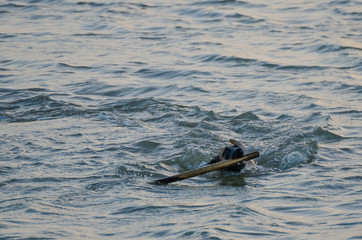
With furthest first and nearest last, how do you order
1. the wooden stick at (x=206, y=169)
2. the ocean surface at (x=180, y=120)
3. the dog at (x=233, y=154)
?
1. the dog at (x=233, y=154)
2. the wooden stick at (x=206, y=169)
3. the ocean surface at (x=180, y=120)

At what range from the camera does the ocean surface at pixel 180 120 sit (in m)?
5.62

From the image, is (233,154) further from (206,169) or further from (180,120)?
(180,120)

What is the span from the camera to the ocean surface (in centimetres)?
562

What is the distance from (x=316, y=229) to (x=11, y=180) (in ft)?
10.5

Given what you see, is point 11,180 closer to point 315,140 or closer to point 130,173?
point 130,173

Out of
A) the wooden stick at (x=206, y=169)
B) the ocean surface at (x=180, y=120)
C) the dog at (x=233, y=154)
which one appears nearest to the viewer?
the ocean surface at (x=180, y=120)

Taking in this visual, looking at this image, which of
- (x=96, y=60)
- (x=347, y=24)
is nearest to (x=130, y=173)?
(x=96, y=60)

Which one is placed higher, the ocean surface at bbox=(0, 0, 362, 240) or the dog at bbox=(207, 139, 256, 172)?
the dog at bbox=(207, 139, 256, 172)

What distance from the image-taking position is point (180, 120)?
9359mm

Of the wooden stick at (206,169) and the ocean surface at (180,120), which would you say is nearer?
the ocean surface at (180,120)

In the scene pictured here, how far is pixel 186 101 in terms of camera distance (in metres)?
10.5

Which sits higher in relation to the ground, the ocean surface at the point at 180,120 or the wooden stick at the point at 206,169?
the wooden stick at the point at 206,169

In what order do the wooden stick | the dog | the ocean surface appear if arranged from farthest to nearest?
1. the dog
2. the wooden stick
3. the ocean surface

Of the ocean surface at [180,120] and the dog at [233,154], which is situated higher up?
the dog at [233,154]
